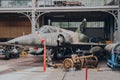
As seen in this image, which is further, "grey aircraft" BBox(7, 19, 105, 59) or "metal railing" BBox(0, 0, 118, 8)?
"metal railing" BBox(0, 0, 118, 8)

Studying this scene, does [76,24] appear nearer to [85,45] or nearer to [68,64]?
[85,45]

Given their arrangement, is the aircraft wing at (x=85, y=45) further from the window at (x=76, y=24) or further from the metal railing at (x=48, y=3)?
the window at (x=76, y=24)

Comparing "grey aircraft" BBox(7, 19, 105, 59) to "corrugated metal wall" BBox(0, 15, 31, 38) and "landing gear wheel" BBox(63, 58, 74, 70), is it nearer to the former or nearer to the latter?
"landing gear wheel" BBox(63, 58, 74, 70)

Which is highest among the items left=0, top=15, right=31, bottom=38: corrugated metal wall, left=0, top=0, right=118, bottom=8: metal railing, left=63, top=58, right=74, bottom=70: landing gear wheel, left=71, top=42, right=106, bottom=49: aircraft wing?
left=0, top=0, right=118, bottom=8: metal railing

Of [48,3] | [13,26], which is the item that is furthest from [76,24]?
[48,3]

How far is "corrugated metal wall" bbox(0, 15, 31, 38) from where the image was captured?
139 feet

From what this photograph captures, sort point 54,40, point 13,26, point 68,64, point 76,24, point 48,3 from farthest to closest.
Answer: point 76,24 → point 13,26 → point 48,3 → point 54,40 → point 68,64

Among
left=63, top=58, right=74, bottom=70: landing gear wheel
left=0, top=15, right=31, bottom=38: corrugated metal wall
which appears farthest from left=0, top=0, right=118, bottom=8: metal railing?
left=63, top=58, right=74, bottom=70: landing gear wheel

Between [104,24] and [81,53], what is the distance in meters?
24.5

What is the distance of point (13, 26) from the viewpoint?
1682 inches

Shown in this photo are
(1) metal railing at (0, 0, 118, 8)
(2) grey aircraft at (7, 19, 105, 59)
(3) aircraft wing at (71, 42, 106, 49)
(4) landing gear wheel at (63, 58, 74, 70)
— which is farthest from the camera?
(1) metal railing at (0, 0, 118, 8)

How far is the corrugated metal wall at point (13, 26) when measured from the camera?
42375 millimetres

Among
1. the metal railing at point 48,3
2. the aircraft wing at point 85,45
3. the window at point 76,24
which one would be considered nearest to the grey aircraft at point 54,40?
the aircraft wing at point 85,45

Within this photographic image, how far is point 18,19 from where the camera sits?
140ft
